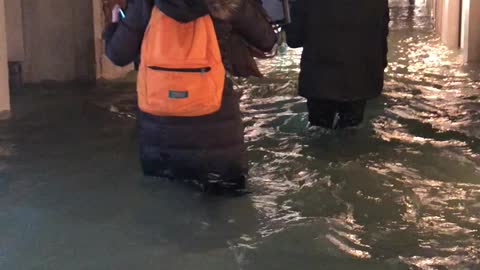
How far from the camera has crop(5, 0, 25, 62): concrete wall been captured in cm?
557

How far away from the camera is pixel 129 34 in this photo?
3119mm

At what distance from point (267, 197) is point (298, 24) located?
1.18 meters

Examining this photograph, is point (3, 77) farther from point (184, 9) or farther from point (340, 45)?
point (184, 9)

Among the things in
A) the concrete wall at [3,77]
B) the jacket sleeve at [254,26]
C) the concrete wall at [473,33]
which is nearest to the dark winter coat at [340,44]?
the jacket sleeve at [254,26]

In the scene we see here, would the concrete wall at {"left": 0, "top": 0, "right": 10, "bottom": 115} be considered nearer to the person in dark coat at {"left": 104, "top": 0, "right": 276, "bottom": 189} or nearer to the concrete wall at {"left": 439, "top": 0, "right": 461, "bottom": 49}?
the person in dark coat at {"left": 104, "top": 0, "right": 276, "bottom": 189}

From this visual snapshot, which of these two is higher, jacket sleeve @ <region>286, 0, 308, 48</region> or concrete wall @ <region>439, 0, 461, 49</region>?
jacket sleeve @ <region>286, 0, 308, 48</region>

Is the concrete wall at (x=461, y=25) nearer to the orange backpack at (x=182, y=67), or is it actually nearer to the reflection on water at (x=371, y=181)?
the reflection on water at (x=371, y=181)

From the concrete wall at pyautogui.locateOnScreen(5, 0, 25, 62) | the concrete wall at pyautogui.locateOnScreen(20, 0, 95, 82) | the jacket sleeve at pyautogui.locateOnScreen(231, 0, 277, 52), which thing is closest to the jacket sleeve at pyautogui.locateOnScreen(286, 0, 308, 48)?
the jacket sleeve at pyautogui.locateOnScreen(231, 0, 277, 52)

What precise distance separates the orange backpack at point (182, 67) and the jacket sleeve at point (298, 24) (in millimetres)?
1100

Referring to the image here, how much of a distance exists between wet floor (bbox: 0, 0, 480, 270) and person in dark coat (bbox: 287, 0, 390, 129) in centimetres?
26

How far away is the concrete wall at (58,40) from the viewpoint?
223 inches

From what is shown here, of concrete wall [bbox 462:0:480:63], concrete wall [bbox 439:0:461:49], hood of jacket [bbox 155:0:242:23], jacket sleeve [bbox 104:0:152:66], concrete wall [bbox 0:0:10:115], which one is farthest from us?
concrete wall [bbox 439:0:461:49]

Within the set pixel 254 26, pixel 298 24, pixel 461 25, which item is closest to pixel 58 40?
pixel 298 24

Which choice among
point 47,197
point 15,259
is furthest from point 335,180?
point 15,259
